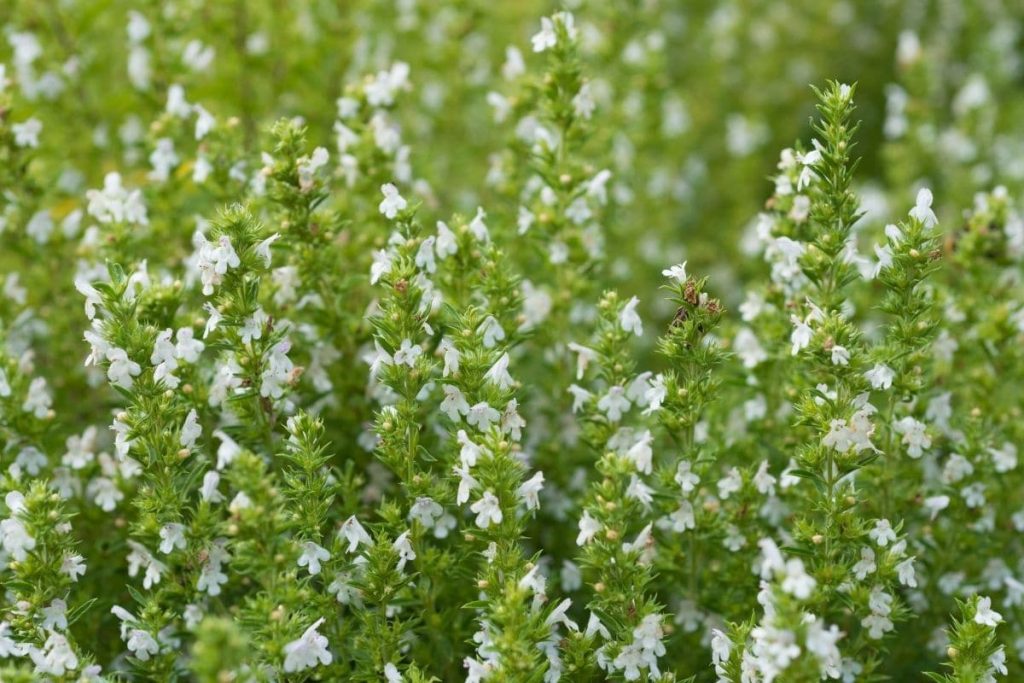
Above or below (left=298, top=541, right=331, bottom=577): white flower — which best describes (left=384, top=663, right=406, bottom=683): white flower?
below

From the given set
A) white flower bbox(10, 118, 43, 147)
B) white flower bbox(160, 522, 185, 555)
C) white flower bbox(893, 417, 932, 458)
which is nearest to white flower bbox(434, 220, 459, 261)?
white flower bbox(160, 522, 185, 555)

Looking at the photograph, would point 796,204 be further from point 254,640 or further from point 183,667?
point 183,667

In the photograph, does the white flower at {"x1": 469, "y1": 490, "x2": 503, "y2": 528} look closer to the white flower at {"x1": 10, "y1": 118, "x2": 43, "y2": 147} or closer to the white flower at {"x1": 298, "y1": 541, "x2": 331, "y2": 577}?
the white flower at {"x1": 298, "y1": 541, "x2": 331, "y2": 577}

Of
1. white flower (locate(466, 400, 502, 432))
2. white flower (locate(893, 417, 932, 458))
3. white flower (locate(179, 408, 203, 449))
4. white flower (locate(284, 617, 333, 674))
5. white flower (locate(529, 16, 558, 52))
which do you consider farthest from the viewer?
white flower (locate(529, 16, 558, 52))

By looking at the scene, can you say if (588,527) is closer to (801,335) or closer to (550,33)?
(801,335)

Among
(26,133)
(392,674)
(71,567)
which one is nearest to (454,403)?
(392,674)

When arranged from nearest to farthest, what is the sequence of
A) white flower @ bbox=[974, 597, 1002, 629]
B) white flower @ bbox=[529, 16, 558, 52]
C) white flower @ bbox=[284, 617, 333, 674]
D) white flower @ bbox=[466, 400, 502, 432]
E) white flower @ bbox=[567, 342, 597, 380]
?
white flower @ bbox=[284, 617, 333, 674] < white flower @ bbox=[974, 597, 1002, 629] < white flower @ bbox=[466, 400, 502, 432] < white flower @ bbox=[567, 342, 597, 380] < white flower @ bbox=[529, 16, 558, 52]

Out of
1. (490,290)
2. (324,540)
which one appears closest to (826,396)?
(490,290)
